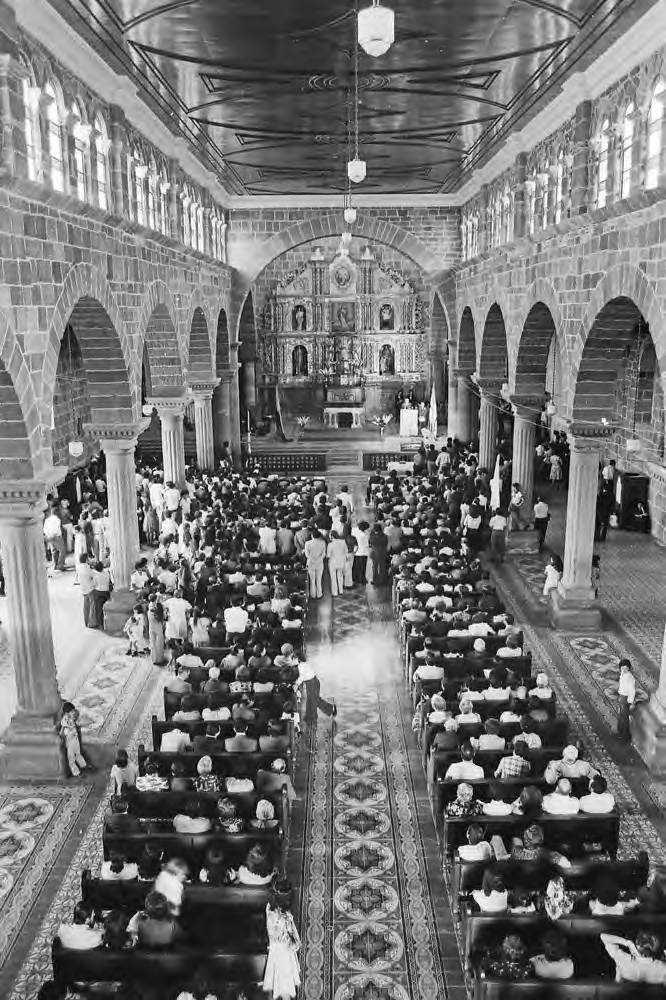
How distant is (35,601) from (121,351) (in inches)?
208

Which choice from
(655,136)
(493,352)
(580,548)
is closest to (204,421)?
(493,352)

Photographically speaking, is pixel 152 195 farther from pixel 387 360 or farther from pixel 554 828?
pixel 387 360

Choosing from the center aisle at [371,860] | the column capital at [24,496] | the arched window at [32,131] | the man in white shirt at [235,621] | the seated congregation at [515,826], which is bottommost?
the center aisle at [371,860]

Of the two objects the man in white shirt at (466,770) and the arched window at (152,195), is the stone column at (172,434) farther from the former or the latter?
the man in white shirt at (466,770)

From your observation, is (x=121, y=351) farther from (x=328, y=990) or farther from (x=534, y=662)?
(x=328, y=990)

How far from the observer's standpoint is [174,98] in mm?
15602

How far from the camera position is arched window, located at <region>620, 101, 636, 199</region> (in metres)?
12.6

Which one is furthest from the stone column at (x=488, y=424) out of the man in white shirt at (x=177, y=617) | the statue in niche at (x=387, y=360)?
the statue in niche at (x=387, y=360)

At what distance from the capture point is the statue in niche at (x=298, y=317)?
39.9m

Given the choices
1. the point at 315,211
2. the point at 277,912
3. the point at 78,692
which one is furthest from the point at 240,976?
the point at 315,211

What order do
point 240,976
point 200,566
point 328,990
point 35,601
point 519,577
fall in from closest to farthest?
A: point 240,976 → point 328,990 → point 35,601 → point 200,566 → point 519,577

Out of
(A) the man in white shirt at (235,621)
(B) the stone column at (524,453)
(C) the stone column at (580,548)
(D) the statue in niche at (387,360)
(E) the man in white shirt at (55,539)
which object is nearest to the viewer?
(A) the man in white shirt at (235,621)

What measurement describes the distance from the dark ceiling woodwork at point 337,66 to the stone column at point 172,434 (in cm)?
562

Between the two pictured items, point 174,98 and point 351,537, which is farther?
point 351,537
